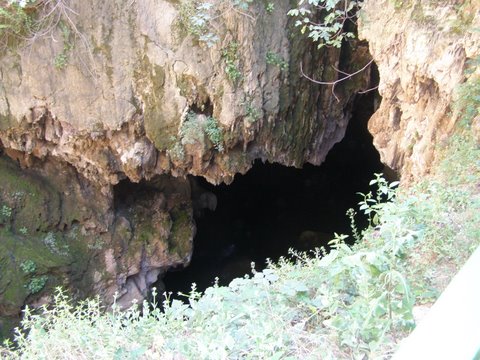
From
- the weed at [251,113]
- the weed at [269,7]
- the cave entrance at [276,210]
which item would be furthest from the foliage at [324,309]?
the cave entrance at [276,210]

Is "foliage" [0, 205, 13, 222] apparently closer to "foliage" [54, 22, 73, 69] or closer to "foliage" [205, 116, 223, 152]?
Answer: "foliage" [54, 22, 73, 69]

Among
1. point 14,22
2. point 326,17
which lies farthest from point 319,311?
point 14,22

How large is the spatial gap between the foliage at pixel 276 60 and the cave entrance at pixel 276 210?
12.4ft

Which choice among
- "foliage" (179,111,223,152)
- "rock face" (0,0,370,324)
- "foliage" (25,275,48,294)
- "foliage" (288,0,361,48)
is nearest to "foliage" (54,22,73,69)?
"rock face" (0,0,370,324)

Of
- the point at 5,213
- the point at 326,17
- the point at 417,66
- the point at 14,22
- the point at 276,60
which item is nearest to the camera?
the point at 326,17

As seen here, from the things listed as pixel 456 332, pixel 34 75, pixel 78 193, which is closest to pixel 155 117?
pixel 34 75

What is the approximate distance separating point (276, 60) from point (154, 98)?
202cm

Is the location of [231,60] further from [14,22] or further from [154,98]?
[14,22]

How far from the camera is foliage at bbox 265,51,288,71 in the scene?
6.28 metres

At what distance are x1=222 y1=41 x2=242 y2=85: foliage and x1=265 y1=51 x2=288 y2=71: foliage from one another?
52 cm

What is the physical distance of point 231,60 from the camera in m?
6.08

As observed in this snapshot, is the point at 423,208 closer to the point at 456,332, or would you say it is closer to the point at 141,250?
the point at 456,332

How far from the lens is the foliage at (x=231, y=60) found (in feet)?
19.9

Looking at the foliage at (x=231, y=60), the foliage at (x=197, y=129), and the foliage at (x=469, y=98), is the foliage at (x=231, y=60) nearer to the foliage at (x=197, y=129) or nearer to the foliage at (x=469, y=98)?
the foliage at (x=197, y=129)
